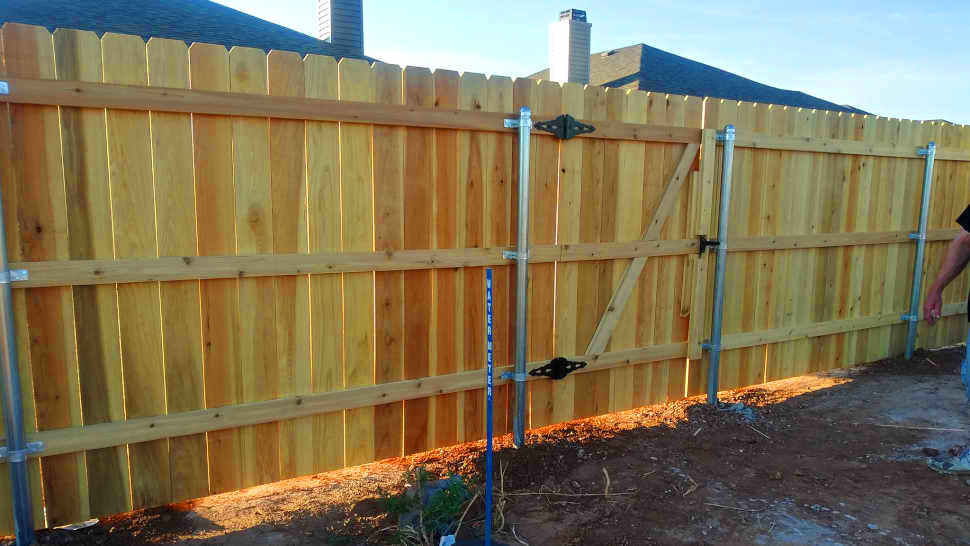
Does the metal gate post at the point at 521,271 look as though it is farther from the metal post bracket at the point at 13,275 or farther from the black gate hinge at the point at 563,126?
the metal post bracket at the point at 13,275

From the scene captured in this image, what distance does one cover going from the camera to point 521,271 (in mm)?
3842

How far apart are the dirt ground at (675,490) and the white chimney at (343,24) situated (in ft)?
26.0

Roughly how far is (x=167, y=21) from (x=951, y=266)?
28.6 ft

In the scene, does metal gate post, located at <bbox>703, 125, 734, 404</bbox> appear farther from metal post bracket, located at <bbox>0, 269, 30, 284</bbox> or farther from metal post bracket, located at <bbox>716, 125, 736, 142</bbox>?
metal post bracket, located at <bbox>0, 269, 30, 284</bbox>

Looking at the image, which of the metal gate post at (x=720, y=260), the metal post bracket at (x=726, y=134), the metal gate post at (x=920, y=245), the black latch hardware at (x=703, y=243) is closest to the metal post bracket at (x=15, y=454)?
the black latch hardware at (x=703, y=243)

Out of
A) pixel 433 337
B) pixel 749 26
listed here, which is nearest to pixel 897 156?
pixel 433 337

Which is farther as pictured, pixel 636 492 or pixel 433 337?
pixel 433 337

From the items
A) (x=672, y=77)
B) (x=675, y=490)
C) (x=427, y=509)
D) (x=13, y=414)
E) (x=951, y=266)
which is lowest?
(x=675, y=490)

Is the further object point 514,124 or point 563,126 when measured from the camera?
point 563,126

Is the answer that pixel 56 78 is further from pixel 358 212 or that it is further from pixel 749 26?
pixel 749 26

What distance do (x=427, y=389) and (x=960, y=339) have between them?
622 cm

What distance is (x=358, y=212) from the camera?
11.2 feet

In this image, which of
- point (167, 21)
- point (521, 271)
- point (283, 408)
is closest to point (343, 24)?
point (167, 21)

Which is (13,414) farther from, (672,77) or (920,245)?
(672,77)
